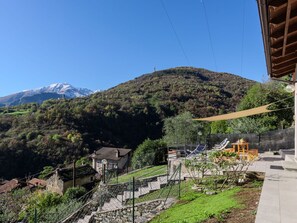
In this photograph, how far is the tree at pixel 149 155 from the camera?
60.2 feet

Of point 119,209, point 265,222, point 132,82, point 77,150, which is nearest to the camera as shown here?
point 265,222

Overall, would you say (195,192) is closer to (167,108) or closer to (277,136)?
(277,136)

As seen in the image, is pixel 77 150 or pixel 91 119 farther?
pixel 91 119

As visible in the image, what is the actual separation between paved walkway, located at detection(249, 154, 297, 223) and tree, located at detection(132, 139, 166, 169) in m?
11.7

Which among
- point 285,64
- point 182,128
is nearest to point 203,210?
point 285,64

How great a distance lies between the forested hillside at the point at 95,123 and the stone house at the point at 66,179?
38.5ft

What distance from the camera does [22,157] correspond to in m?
37.0

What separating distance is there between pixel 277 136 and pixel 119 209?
9.10 meters

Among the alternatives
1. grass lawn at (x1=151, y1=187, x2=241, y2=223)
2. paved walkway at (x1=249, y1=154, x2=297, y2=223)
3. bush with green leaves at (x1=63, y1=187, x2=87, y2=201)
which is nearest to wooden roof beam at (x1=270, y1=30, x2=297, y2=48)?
paved walkway at (x1=249, y1=154, x2=297, y2=223)

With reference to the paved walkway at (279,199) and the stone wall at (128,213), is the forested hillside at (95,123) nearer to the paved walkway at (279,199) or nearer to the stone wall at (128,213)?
the stone wall at (128,213)

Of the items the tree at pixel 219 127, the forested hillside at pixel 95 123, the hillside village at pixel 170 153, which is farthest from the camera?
the forested hillside at pixel 95 123

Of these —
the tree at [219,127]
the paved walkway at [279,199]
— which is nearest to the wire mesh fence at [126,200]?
the paved walkway at [279,199]

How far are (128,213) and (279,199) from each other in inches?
199

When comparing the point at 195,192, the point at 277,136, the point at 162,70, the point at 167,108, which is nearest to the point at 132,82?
the point at 162,70
